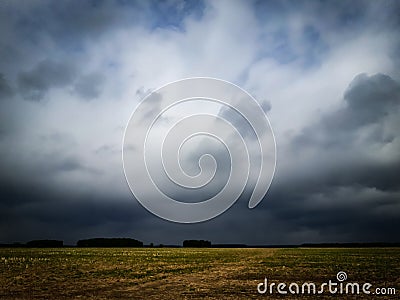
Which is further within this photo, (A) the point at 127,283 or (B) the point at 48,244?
(B) the point at 48,244

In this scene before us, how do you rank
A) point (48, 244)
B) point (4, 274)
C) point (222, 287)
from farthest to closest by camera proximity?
point (48, 244), point (4, 274), point (222, 287)

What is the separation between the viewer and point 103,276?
1385 inches

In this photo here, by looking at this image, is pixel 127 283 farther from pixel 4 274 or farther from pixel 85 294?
pixel 4 274

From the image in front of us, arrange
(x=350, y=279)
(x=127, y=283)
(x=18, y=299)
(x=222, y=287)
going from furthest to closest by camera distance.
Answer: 1. (x=350, y=279)
2. (x=127, y=283)
3. (x=222, y=287)
4. (x=18, y=299)

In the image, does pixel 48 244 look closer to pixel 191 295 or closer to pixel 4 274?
pixel 4 274

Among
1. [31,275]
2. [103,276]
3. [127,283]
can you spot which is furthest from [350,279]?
[31,275]

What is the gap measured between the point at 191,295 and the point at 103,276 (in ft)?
43.4

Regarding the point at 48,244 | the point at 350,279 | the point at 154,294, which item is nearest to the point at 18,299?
the point at 154,294

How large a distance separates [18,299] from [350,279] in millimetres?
25986

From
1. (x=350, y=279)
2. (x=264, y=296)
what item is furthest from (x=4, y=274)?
(x=350, y=279)

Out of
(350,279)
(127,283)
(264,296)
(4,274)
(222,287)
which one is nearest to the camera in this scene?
(264,296)

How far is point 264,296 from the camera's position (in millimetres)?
24797

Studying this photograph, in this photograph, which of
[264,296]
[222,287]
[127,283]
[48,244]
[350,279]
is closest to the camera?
[264,296]

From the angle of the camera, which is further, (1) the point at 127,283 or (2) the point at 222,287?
(1) the point at 127,283
